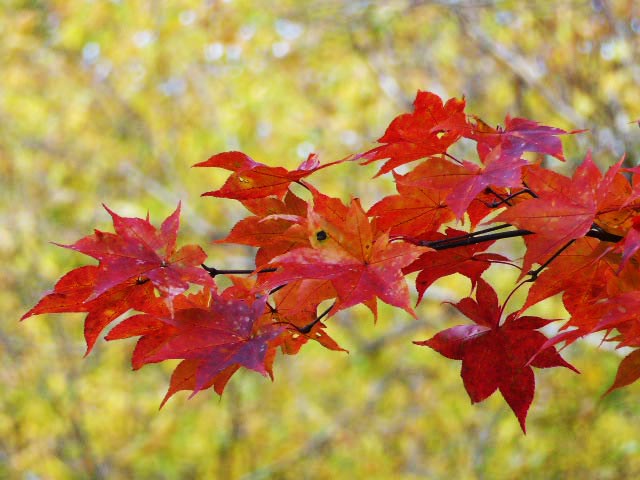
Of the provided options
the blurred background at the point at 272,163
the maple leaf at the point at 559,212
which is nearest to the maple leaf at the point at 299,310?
the maple leaf at the point at 559,212

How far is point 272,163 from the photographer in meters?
3.89

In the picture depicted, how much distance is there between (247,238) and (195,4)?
3167mm

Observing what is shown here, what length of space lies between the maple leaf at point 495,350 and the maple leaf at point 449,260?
0.09 feet

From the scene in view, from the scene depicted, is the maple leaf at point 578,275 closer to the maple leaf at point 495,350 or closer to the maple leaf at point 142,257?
the maple leaf at point 495,350

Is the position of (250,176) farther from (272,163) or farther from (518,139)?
(272,163)

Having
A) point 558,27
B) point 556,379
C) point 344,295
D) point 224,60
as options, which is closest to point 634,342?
point 344,295

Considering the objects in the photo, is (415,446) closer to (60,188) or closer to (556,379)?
(556,379)

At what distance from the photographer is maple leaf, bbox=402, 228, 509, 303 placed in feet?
2.06

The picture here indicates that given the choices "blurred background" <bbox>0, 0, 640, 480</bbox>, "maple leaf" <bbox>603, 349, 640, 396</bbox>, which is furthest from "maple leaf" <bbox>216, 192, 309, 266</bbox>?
"blurred background" <bbox>0, 0, 640, 480</bbox>

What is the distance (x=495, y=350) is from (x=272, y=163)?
329 centimetres

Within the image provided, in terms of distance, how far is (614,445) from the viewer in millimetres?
2520

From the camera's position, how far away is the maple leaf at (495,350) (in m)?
0.65

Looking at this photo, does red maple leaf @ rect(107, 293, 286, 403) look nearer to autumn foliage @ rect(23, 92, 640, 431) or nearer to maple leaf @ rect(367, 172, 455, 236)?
autumn foliage @ rect(23, 92, 640, 431)

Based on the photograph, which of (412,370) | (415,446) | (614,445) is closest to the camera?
(614,445)
